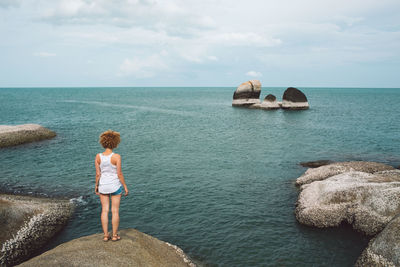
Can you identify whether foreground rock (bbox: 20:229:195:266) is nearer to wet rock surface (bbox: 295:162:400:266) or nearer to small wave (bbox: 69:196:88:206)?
wet rock surface (bbox: 295:162:400:266)

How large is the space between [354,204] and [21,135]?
36.8 meters

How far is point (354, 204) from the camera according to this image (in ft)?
46.7

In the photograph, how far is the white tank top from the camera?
814cm

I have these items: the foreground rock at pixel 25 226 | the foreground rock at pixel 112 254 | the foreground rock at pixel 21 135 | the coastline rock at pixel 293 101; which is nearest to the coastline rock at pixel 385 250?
the foreground rock at pixel 112 254

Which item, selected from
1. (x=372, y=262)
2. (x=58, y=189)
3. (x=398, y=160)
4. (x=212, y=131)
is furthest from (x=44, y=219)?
(x=212, y=131)

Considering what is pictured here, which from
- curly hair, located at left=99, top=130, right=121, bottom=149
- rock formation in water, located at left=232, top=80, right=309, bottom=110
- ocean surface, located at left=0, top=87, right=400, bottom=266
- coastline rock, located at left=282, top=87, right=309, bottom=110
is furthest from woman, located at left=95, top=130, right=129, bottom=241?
coastline rock, located at left=282, top=87, right=309, bottom=110

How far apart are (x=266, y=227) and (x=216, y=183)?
6879mm

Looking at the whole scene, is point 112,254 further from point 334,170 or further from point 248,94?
point 248,94

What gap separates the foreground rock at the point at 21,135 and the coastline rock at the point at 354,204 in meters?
33.1

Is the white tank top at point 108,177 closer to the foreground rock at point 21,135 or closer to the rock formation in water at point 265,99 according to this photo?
the foreground rock at point 21,135

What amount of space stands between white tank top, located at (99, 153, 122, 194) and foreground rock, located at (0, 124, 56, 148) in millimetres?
31106

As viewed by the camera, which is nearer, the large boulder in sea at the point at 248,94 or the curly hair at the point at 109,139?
the curly hair at the point at 109,139

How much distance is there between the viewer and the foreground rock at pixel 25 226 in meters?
11.6

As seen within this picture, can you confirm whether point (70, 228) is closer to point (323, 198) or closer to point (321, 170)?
point (323, 198)
